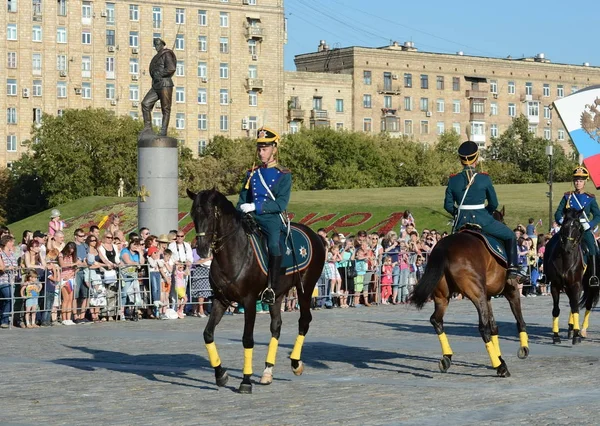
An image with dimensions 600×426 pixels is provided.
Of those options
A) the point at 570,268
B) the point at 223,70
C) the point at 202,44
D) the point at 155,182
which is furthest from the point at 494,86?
the point at 570,268

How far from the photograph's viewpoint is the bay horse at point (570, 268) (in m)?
20.3

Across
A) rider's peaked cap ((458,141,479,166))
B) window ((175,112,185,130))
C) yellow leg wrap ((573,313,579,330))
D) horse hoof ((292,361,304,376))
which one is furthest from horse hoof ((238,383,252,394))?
window ((175,112,185,130))

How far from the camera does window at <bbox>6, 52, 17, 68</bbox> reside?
128 metres

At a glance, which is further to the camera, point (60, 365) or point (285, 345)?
point (285, 345)

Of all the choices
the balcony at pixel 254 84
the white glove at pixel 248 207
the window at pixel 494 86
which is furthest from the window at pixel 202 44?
the white glove at pixel 248 207

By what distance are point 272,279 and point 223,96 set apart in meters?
123

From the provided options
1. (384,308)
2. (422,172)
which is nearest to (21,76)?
(422,172)

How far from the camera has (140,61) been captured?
435 ft

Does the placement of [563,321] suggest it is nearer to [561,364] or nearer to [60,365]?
[561,364]

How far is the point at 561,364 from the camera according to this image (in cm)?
1731

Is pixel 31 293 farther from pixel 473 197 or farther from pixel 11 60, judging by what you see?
pixel 11 60

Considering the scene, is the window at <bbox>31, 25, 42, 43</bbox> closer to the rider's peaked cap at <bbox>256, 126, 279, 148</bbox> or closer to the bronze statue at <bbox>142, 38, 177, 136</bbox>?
the bronze statue at <bbox>142, 38, 177, 136</bbox>

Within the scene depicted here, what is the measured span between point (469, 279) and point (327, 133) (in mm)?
99587

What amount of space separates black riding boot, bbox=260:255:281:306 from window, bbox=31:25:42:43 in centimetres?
11702
